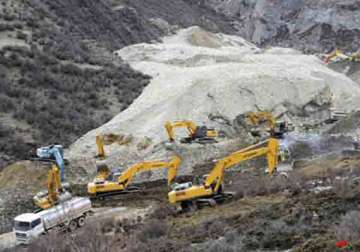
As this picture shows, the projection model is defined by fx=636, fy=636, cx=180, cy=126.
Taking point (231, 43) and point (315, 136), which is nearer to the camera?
point (315, 136)

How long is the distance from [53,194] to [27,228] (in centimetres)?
227

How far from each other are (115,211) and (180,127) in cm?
895

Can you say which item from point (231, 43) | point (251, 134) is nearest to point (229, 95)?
point (251, 134)

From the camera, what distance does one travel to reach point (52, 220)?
59.9ft

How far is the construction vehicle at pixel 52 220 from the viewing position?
17.4m

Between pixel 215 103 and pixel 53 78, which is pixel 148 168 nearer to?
pixel 215 103

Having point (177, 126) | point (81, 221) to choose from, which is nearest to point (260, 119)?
point (177, 126)

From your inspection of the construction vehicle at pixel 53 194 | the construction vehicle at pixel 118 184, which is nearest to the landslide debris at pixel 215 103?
the construction vehicle at pixel 118 184

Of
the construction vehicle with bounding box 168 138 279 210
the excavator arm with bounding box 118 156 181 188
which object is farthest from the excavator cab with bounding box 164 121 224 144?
the construction vehicle with bounding box 168 138 279 210

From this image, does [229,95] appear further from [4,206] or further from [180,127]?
[4,206]

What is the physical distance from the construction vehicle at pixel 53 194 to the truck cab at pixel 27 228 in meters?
1.41

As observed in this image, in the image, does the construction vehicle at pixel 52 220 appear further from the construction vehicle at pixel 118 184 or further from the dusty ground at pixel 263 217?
the construction vehicle at pixel 118 184

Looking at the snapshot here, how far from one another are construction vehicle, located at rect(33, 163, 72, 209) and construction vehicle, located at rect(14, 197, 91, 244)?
0.25 m

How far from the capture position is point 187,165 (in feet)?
81.9
